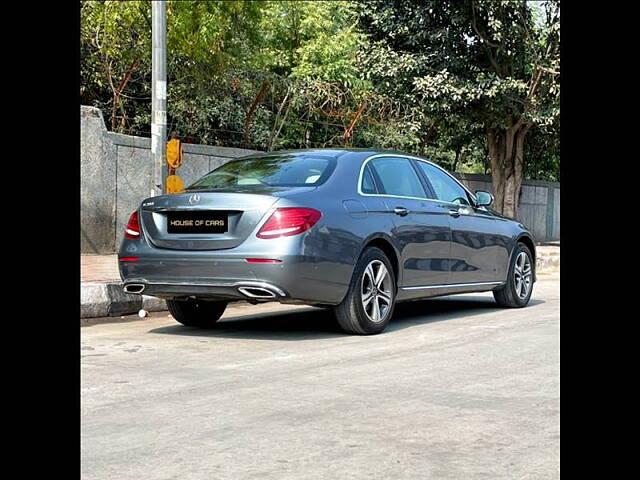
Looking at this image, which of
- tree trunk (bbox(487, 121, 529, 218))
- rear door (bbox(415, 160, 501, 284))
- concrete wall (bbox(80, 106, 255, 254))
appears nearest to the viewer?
rear door (bbox(415, 160, 501, 284))

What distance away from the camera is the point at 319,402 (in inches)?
199

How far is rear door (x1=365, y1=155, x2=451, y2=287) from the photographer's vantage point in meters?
8.43

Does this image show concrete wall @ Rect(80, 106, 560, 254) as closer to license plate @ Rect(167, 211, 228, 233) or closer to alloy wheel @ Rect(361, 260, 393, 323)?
alloy wheel @ Rect(361, 260, 393, 323)

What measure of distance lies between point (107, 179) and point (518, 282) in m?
7.32

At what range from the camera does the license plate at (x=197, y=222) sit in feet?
24.4

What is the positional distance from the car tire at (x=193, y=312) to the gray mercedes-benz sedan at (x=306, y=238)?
11 mm

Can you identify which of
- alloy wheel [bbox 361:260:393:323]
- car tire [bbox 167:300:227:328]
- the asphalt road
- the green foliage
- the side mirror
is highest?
the green foliage

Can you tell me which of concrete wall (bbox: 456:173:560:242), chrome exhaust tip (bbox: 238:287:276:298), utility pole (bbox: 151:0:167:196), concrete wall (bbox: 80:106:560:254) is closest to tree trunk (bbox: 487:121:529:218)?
concrete wall (bbox: 456:173:560:242)

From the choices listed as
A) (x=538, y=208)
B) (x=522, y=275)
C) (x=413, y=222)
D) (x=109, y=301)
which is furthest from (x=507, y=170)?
(x=109, y=301)

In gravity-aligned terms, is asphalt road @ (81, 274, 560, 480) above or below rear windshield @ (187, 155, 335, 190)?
below

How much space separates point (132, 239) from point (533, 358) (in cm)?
328

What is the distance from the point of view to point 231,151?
1806 centimetres
